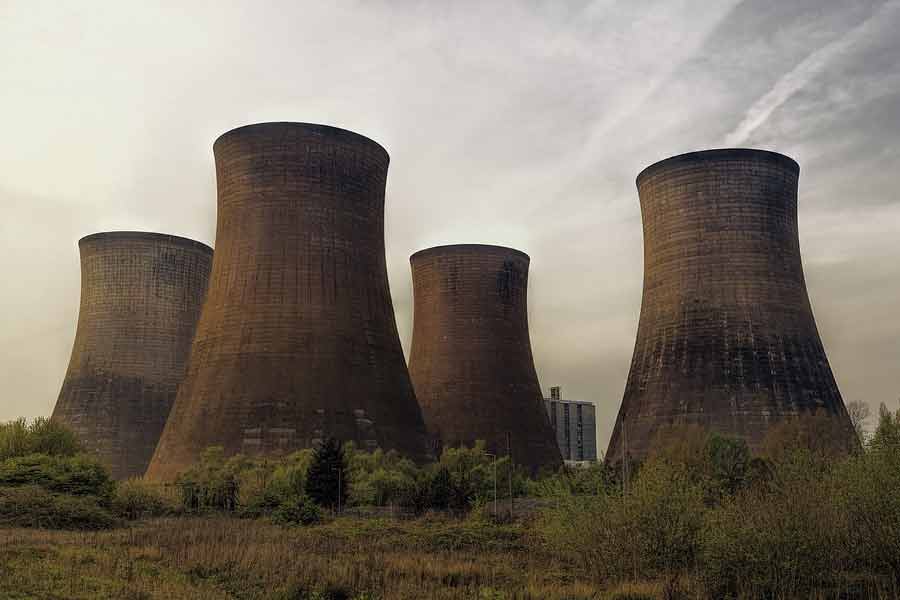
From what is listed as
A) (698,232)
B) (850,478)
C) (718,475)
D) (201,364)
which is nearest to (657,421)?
(698,232)

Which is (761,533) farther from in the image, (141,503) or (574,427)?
(574,427)

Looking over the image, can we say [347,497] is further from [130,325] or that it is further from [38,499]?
[130,325]

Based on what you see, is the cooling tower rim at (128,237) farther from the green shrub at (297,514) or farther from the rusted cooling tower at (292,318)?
the green shrub at (297,514)

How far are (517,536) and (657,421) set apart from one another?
12.7m

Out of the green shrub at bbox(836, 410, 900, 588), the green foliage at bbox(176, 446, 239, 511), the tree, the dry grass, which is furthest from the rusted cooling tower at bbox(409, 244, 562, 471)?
the green shrub at bbox(836, 410, 900, 588)

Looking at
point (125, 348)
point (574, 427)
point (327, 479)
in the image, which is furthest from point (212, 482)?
point (574, 427)

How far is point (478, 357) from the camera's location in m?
33.5

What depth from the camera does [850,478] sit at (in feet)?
33.4

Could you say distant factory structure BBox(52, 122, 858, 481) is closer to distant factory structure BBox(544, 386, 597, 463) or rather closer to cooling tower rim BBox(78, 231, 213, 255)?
cooling tower rim BBox(78, 231, 213, 255)

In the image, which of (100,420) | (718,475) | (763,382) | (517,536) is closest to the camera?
(517,536)

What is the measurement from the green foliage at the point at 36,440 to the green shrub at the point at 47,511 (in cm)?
349

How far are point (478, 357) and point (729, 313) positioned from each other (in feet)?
33.2

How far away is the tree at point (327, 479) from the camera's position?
19.3 meters

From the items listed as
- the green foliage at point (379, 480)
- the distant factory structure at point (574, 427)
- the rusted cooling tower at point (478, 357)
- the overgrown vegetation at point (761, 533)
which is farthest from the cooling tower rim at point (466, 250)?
the distant factory structure at point (574, 427)
